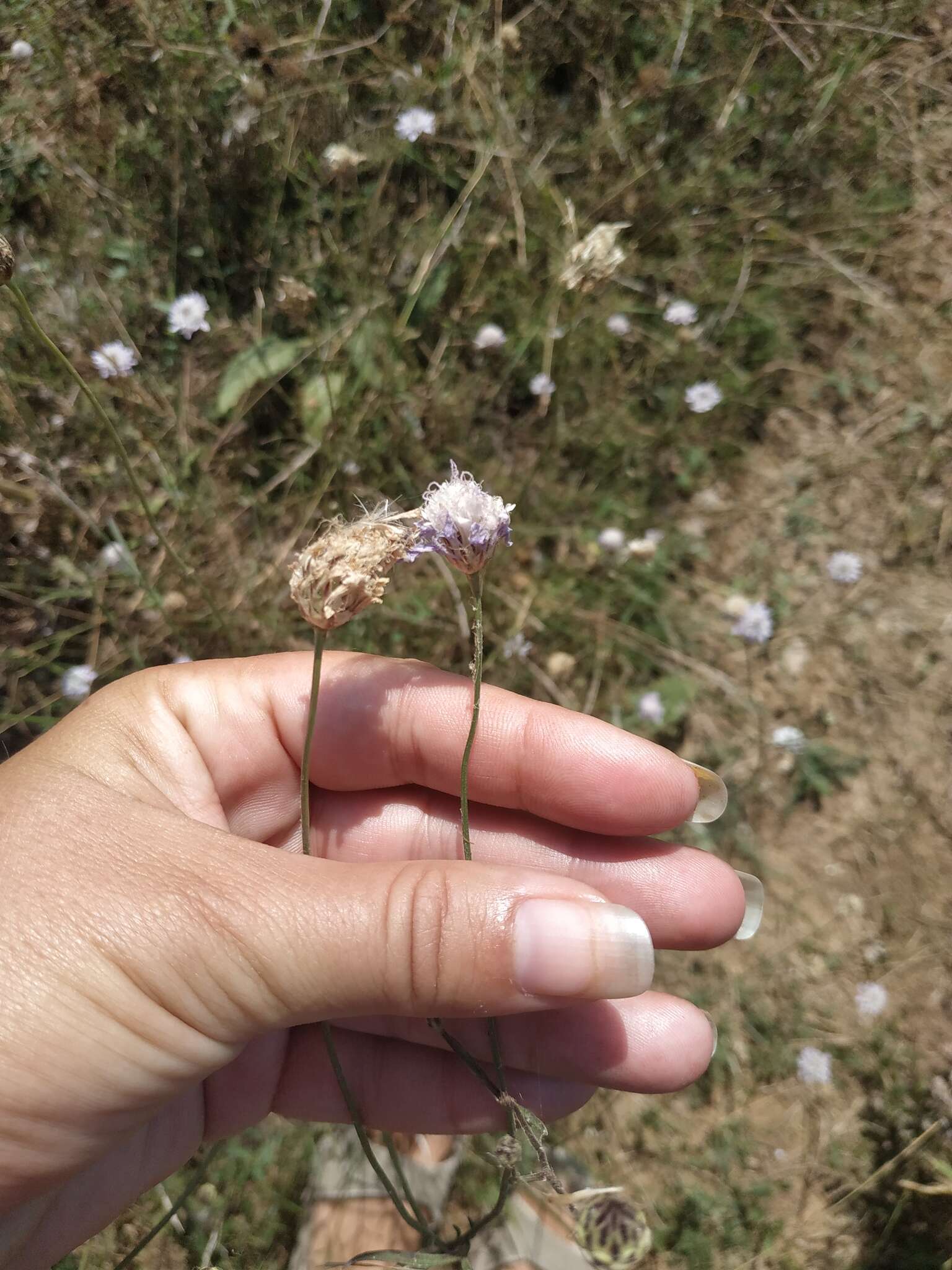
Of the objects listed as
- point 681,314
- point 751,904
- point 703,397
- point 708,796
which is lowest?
point 751,904

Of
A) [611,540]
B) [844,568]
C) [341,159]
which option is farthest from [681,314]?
[341,159]

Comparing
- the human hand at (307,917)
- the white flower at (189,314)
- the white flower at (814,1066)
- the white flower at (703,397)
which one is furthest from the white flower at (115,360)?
the white flower at (814,1066)

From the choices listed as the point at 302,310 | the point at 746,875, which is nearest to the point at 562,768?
the point at 746,875

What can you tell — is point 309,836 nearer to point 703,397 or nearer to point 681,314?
point 703,397

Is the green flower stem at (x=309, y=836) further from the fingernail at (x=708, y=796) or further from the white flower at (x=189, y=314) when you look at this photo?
the white flower at (x=189, y=314)

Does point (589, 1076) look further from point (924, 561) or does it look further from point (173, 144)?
point (173, 144)

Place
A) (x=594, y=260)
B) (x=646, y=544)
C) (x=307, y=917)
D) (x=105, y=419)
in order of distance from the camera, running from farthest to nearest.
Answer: (x=646, y=544), (x=594, y=260), (x=105, y=419), (x=307, y=917)
